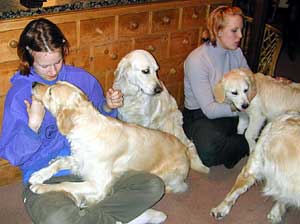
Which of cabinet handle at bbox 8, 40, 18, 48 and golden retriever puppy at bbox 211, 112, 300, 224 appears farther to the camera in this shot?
cabinet handle at bbox 8, 40, 18, 48

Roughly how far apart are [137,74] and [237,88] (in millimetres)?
672

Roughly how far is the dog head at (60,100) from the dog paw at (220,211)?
3.65 feet

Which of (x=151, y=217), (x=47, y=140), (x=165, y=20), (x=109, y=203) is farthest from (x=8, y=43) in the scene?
(x=151, y=217)

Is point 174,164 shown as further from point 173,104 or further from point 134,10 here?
point 134,10

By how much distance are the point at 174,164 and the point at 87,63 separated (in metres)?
0.90

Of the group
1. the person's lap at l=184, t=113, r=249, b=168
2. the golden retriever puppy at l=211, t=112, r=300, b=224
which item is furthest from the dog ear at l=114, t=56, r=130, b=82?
the golden retriever puppy at l=211, t=112, r=300, b=224

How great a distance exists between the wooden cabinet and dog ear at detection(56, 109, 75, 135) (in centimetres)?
68

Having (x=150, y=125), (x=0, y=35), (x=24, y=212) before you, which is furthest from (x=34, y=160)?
(x=150, y=125)

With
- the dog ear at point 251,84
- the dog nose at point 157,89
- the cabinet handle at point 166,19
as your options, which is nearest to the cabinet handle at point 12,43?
the dog nose at point 157,89

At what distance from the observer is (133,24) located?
2.82m

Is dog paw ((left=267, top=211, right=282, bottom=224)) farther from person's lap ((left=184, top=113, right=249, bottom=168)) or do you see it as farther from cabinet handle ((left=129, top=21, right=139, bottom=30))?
cabinet handle ((left=129, top=21, right=139, bottom=30))

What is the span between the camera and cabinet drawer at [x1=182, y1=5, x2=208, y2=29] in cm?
310

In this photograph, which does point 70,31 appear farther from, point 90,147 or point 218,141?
point 218,141

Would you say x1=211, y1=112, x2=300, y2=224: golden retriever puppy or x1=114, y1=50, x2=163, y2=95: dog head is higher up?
x1=114, y1=50, x2=163, y2=95: dog head
